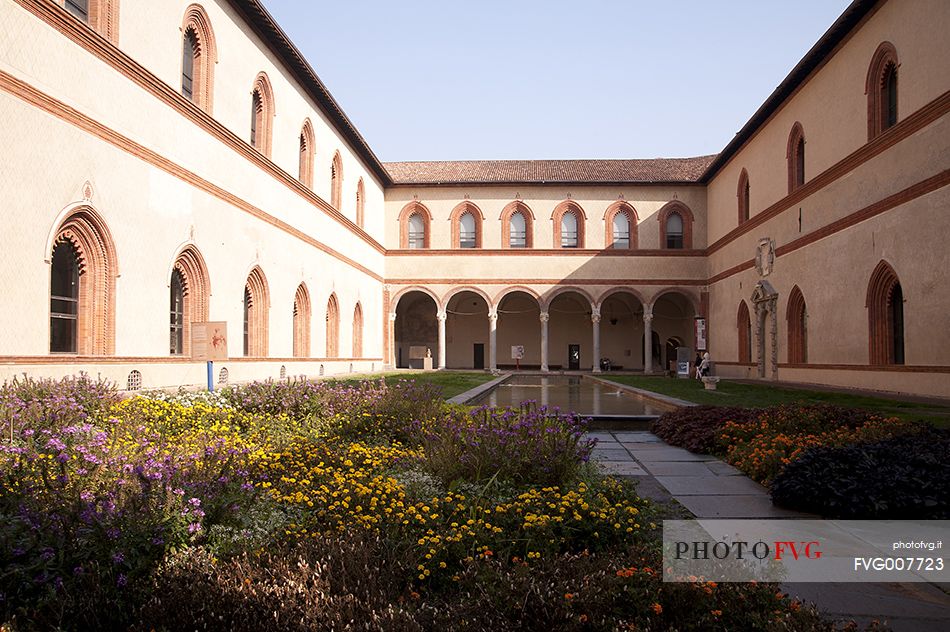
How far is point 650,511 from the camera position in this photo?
4.61 meters

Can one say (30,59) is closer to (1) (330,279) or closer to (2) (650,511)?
(2) (650,511)

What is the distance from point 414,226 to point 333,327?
10011mm

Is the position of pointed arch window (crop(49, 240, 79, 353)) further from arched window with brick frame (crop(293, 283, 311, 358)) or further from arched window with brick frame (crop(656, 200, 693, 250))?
arched window with brick frame (crop(656, 200, 693, 250))

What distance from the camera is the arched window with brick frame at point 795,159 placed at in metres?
22.2

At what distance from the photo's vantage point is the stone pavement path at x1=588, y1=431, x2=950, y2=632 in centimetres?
301

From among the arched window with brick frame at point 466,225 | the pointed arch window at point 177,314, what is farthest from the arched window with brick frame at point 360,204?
the pointed arch window at point 177,314

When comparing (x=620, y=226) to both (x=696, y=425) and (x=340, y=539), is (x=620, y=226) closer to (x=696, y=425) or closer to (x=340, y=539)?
(x=696, y=425)

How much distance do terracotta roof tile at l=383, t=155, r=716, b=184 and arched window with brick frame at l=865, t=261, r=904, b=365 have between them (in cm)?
1741

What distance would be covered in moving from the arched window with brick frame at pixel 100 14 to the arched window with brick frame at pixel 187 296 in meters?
4.73

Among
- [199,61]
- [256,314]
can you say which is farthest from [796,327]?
[199,61]

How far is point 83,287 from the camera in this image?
1235 centimetres

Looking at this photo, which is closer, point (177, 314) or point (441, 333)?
point (177, 314)

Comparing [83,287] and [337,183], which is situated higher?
[337,183]

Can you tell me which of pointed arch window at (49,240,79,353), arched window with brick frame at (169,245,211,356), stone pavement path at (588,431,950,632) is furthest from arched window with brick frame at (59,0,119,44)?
stone pavement path at (588,431,950,632)
